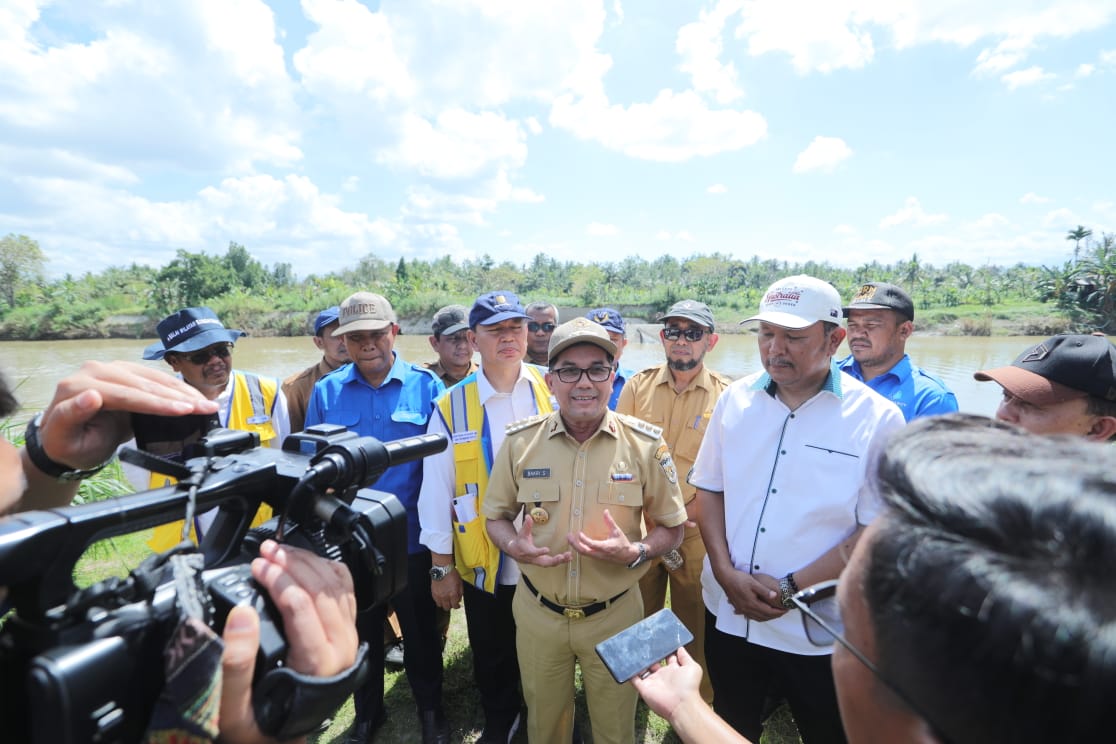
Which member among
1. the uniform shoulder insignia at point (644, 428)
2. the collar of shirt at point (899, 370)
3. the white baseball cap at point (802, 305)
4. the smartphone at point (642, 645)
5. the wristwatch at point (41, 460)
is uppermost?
the white baseball cap at point (802, 305)

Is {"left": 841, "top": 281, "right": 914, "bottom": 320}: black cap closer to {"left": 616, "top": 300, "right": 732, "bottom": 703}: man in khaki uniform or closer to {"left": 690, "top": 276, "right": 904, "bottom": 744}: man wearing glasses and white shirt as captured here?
{"left": 616, "top": 300, "right": 732, "bottom": 703}: man in khaki uniform

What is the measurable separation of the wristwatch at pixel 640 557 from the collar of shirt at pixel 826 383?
852 millimetres

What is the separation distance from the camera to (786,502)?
215cm

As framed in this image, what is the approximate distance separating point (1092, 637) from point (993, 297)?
50719 millimetres

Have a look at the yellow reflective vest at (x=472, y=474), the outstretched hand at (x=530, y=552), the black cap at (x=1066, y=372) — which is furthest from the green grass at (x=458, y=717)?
the black cap at (x=1066, y=372)

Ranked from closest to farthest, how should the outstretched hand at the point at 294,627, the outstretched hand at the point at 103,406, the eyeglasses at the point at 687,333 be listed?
1. the outstretched hand at the point at 294,627
2. the outstretched hand at the point at 103,406
3. the eyeglasses at the point at 687,333

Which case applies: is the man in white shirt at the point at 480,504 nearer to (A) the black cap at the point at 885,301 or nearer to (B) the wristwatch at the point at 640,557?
(B) the wristwatch at the point at 640,557

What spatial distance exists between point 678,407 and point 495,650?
5.92ft

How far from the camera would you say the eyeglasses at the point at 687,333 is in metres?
3.59

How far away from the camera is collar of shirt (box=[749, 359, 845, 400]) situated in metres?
2.18

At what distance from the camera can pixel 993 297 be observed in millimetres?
39562

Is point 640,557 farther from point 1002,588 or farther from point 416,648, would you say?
point 1002,588

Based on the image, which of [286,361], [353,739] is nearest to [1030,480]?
[353,739]

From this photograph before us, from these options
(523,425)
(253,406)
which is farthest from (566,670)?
(253,406)
